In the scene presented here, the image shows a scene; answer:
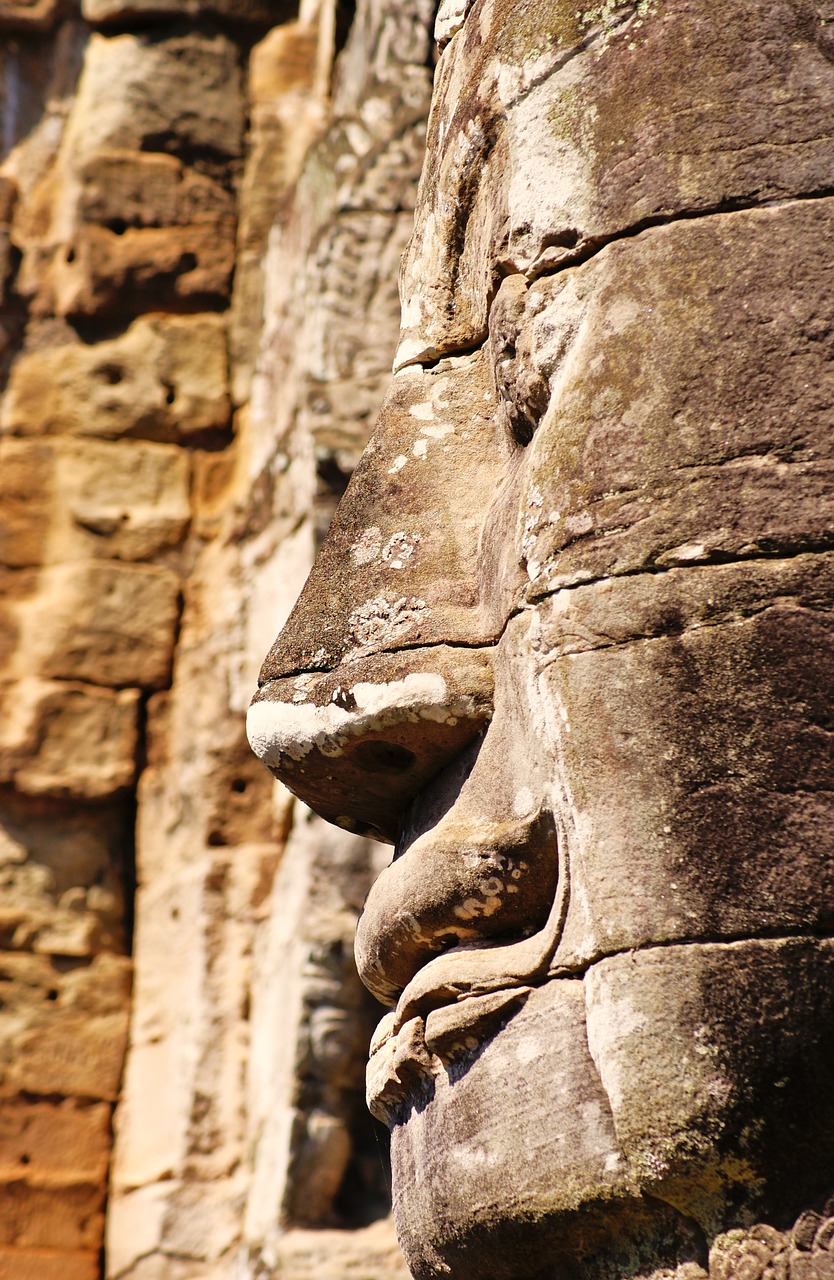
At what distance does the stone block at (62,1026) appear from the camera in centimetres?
485

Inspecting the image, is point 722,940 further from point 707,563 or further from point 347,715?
point 347,715

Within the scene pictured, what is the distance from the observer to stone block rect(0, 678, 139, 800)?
16.6 feet

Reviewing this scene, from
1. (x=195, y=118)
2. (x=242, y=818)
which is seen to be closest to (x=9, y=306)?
(x=195, y=118)

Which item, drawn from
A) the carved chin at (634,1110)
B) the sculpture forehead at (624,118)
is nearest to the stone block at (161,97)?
the sculpture forehead at (624,118)

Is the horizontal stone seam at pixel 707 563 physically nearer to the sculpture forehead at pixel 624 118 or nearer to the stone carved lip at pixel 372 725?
the stone carved lip at pixel 372 725

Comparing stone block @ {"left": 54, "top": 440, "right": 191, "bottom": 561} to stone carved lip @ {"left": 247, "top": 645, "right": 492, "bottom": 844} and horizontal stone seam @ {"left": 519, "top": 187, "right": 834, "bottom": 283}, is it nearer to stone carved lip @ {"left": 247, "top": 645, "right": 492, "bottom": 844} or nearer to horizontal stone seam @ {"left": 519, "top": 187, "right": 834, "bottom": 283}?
stone carved lip @ {"left": 247, "top": 645, "right": 492, "bottom": 844}

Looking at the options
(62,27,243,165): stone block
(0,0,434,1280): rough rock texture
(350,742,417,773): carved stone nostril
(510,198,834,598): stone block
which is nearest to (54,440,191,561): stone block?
(0,0,434,1280): rough rock texture

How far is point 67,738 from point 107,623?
42cm

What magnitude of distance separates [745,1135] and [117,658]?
424cm

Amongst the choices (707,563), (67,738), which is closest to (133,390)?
(67,738)

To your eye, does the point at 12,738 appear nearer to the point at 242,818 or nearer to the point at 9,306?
the point at 242,818

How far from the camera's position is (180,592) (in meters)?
5.36

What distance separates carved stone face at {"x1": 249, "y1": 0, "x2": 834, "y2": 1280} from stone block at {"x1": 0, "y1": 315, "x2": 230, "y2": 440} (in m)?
3.90

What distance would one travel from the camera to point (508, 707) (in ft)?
5.02
